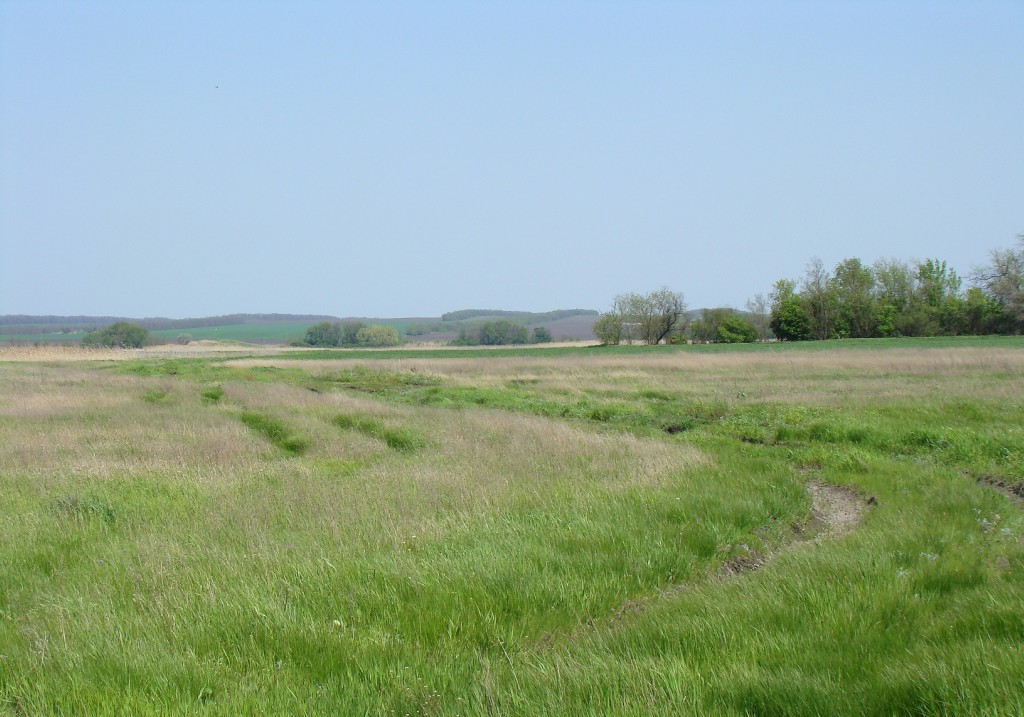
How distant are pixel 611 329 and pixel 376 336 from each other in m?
75.0

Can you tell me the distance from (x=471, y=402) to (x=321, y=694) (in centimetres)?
2212

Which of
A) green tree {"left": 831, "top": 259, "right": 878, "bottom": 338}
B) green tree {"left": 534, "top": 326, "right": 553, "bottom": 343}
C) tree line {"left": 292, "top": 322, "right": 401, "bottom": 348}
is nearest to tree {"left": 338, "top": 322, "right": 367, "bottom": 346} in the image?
tree line {"left": 292, "top": 322, "right": 401, "bottom": 348}

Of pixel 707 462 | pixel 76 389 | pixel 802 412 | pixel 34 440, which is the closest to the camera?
pixel 707 462

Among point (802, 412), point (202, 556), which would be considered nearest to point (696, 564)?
point (202, 556)

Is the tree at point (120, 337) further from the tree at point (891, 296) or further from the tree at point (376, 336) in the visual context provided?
the tree at point (891, 296)

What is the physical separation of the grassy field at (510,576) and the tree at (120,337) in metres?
137

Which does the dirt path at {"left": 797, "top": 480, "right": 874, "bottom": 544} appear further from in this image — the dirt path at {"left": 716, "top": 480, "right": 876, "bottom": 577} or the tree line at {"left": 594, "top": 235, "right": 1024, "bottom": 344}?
the tree line at {"left": 594, "top": 235, "right": 1024, "bottom": 344}

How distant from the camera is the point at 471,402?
86.6ft

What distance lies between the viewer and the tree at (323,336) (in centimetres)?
16888

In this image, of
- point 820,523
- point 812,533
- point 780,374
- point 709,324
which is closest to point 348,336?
point 709,324

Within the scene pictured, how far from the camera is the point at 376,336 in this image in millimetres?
168875

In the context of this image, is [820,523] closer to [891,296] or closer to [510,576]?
[510,576]

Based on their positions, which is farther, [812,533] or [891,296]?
[891,296]

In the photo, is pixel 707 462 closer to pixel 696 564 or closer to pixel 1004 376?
pixel 696 564
